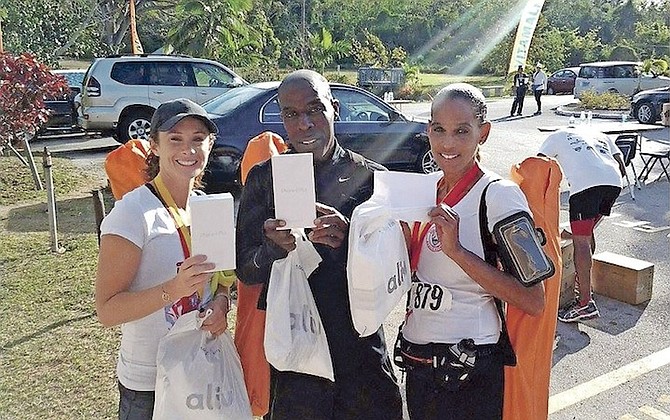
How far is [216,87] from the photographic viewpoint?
1285 cm

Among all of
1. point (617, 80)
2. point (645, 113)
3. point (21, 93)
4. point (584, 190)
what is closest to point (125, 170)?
point (584, 190)

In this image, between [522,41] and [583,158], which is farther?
[522,41]

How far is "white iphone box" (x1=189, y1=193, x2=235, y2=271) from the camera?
1738 millimetres

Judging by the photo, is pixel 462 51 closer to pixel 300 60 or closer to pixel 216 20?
pixel 300 60

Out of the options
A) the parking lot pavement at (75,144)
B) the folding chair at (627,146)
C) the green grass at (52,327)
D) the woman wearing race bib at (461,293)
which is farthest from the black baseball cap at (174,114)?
the parking lot pavement at (75,144)

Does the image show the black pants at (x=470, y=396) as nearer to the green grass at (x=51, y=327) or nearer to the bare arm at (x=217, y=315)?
the bare arm at (x=217, y=315)

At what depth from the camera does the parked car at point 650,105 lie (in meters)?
18.5

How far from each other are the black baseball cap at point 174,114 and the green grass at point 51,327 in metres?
2.28

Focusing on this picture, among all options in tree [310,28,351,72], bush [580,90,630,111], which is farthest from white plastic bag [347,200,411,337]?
tree [310,28,351,72]

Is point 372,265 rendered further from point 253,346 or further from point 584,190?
point 584,190

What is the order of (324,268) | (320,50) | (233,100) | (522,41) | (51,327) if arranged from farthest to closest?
(320,50) < (522,41) < (233,100) < (51,327) < (324,268)

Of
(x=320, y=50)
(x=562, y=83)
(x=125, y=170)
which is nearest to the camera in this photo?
(x=125, y=170)

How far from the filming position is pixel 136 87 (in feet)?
40.4

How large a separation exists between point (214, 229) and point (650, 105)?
1999 cm
